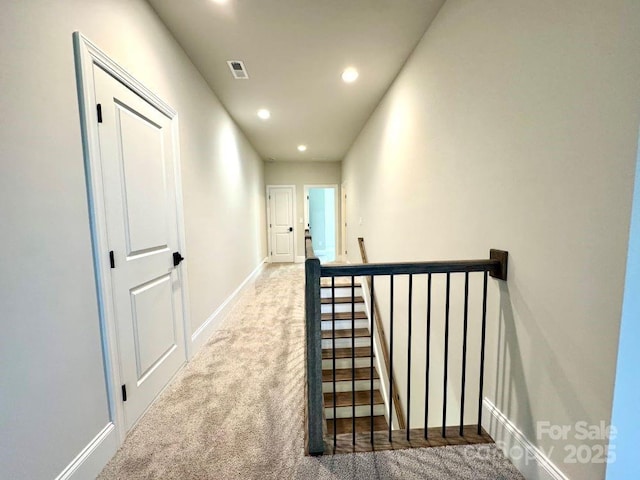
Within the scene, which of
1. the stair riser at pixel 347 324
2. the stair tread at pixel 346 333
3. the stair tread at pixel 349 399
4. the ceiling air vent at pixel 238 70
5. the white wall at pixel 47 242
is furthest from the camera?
the stair riser at pixel 347 324

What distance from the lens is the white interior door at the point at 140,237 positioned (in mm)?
1438

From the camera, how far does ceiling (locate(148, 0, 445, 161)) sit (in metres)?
1.87

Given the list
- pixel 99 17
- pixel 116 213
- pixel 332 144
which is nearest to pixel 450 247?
pixel 116 213

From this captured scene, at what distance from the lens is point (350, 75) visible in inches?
109

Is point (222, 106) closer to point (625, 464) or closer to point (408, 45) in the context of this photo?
point (408, 45)

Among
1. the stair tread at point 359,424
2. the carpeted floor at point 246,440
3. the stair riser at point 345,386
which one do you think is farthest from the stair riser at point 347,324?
the carpeted floor at point 246,440

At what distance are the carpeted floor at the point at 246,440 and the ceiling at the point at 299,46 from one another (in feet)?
8.62

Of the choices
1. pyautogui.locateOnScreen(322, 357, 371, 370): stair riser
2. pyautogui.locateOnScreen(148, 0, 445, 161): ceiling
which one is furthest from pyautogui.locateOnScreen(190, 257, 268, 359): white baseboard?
pyautogui.locateOnScreen(148, 0, 445, 161): ceiling

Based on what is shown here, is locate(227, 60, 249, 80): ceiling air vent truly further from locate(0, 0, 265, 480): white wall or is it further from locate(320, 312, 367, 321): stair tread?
locate(320, 312, 367, 321): stair tread

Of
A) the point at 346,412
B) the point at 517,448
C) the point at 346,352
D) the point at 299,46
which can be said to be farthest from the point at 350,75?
the point at 346,412

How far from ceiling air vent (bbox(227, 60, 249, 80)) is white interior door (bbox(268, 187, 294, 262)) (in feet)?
13.9

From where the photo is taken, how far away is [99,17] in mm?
1377

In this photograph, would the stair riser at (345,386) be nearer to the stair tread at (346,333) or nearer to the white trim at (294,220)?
the stair tread at (346,333)

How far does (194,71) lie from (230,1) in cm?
98
